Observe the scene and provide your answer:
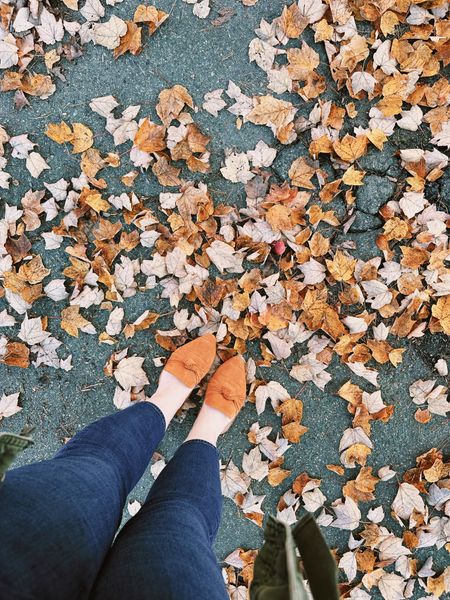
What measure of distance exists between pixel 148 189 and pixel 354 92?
907mm

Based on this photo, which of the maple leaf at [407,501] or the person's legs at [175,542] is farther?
the maple leaf at [407,501]

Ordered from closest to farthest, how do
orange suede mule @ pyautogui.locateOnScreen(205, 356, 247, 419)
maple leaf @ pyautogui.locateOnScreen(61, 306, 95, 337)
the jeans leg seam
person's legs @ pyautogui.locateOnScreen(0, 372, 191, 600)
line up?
person's legs @ pyautogui.locateOnScreen(0, 372, 191, 600), the jeans leg seam, orange suede mule @ pyautogui.locateOnScreen(205, 356, 247, 419), maple leaf @ pyautogui.locateOnScreen(61, 306, 95, 337)

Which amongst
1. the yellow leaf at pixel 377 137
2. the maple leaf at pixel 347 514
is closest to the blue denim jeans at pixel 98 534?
the maple leaf at pixel 347 514

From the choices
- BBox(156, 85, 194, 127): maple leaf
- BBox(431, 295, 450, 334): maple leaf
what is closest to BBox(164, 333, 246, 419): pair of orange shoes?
BBox(431, 295, 450, 334): maple leaf

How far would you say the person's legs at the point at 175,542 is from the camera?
3.80 feet

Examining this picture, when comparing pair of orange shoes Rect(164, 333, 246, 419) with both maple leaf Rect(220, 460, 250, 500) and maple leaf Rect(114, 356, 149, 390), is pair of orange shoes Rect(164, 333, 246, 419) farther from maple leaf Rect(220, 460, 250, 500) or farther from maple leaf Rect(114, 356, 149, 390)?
maple leaf Rect(220, 460, 250, 500)

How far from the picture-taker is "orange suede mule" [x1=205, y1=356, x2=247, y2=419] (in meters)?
2.00

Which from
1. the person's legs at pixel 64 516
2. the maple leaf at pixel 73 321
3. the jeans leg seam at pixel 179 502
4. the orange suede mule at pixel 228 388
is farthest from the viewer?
the maple leaf at pixel 73 321

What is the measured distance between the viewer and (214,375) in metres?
2.06

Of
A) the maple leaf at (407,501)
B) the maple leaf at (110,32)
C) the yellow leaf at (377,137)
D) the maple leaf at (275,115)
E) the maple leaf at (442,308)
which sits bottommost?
the maple leaf at (407,501)

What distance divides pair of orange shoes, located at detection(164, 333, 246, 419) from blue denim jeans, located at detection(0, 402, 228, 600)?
1.52 feet

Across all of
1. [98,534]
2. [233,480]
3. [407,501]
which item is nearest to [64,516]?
[98,534]

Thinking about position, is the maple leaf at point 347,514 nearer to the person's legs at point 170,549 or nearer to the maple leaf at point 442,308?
the person's legs at point 170,549

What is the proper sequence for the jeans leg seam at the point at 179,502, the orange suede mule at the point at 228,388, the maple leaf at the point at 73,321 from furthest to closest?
the maple leaf at the point at 73,321 → the orange suede mule at the point at 228,388 → the jeans leg seam at the point at 179,502
